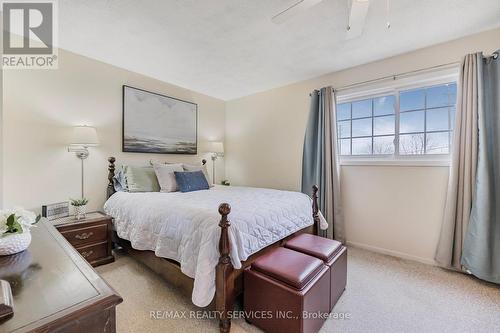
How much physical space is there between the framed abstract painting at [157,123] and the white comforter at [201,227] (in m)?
1.07

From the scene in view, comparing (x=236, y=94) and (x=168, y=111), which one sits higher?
(x=236, y=94)


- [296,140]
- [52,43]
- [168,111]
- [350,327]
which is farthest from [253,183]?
[52,43]

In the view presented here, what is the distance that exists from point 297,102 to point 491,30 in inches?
86.6

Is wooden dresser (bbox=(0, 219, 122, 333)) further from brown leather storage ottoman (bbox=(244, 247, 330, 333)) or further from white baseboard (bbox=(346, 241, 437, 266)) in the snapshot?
white baseboard (bbox=(346, 241, 437, 266))

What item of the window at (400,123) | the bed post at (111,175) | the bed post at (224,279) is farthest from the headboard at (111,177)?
the window at (400,123)

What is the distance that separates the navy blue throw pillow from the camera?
298 cm

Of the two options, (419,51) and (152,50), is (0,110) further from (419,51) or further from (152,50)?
(419,51)

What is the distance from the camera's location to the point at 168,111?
12.0 ft

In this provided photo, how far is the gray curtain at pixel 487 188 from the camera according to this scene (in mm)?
2117

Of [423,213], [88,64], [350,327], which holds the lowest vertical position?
[350,327]

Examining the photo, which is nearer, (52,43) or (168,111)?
(52,43)

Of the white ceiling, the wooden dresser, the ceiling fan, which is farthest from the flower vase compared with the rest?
the ceiling fan

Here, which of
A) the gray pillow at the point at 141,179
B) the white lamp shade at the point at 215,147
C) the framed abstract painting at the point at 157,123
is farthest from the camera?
the white lamp shade at the point at 215,147

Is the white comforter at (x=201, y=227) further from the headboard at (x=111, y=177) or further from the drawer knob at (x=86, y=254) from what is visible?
the headboard at (x=111, y=177)
